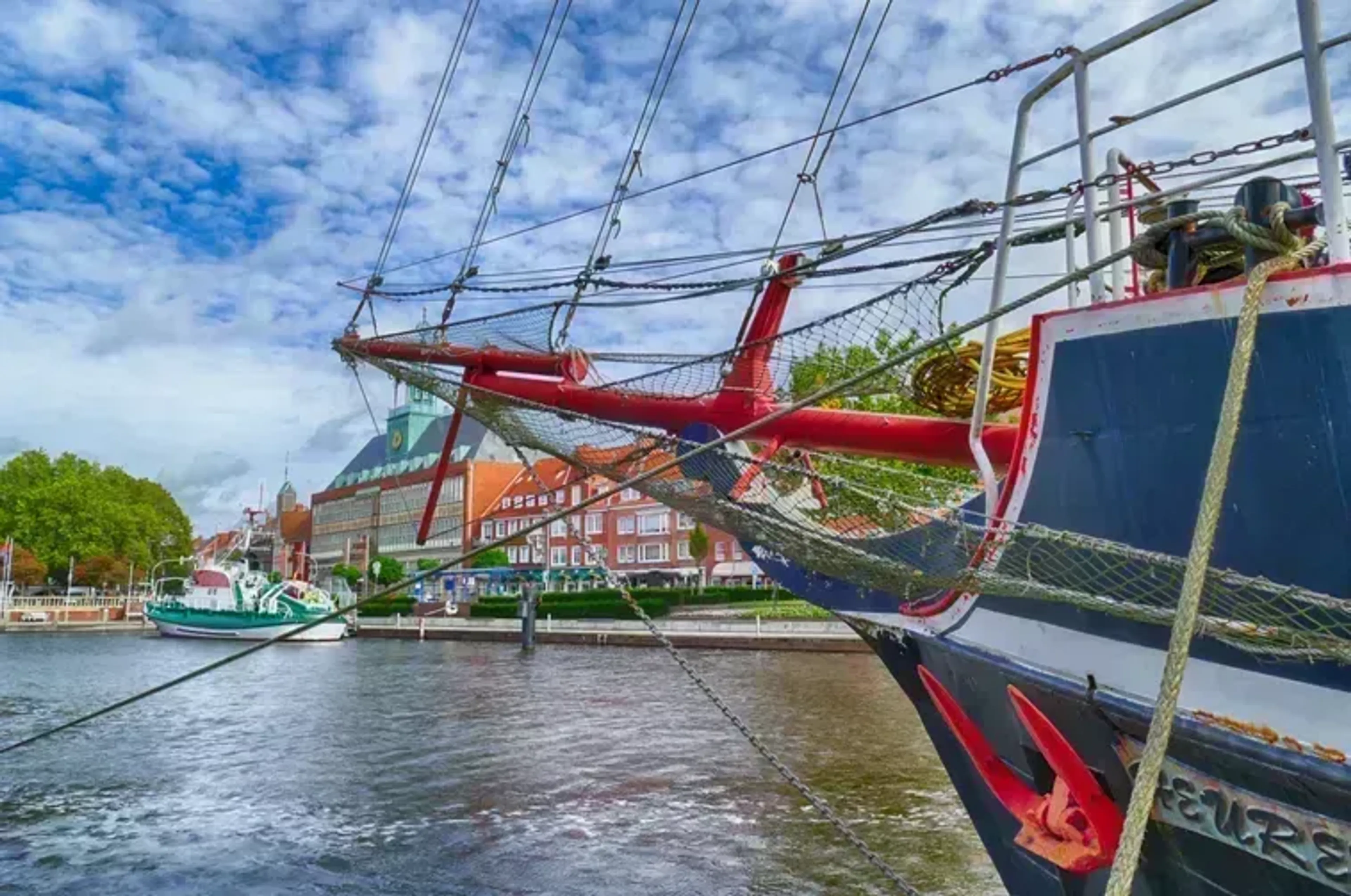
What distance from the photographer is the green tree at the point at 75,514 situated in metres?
75.2

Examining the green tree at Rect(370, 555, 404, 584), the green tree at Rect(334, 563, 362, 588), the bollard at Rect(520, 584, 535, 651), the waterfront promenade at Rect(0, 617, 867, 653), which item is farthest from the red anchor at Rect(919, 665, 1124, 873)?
the green tree at Rect(334, 563, 362, 588)

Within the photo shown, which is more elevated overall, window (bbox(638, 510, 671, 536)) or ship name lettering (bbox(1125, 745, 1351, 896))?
window (bbox(638, 510, 671, 536))

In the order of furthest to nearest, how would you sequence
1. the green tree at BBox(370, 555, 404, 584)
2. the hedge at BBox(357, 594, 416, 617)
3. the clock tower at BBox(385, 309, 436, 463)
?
the clock tower at BBox(385, 309, 436, 463) → the green tree at BBox(370, 555, 404, 584) → the hedge at BBox(357, 594, 416, 617)

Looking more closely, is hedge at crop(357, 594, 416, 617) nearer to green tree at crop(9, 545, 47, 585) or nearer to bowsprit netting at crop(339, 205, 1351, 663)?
green tree at crop(9, 545, 47, 585)

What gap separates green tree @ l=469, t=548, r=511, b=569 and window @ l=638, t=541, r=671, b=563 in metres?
10.3

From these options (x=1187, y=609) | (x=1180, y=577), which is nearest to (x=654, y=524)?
(x=1180, y=577)

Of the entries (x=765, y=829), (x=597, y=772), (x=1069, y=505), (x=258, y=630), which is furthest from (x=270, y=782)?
(x=258, y=630)

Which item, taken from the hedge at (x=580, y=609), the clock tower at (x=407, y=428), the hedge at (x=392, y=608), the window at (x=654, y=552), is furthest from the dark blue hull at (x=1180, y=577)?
the clock tower at (x=407, y=428)

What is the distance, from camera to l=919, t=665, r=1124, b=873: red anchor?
153 inches

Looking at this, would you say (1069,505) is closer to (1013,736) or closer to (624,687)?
(1013,736)

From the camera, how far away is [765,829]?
387 inches

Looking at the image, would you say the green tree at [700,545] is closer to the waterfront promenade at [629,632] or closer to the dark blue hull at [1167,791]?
the waterfront promenade at [629,632]

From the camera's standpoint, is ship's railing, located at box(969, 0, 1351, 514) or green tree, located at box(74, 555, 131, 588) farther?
green tree, located at box(74, 555, 131, 588)

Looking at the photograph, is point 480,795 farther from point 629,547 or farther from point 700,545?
point 629,547
